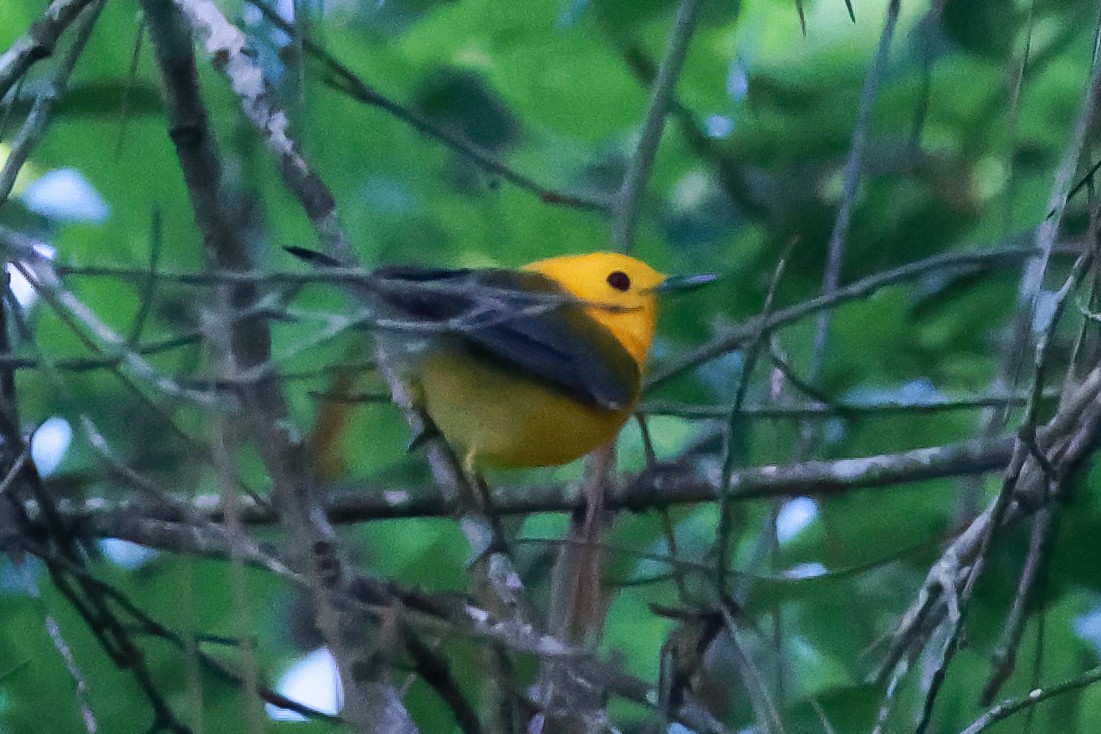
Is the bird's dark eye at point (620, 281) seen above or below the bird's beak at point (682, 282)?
above

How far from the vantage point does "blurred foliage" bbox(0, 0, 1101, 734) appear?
2.49 meters

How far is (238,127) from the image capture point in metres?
2.72

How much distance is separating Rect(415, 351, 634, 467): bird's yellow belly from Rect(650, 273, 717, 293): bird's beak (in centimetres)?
42

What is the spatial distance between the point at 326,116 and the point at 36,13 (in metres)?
0.67

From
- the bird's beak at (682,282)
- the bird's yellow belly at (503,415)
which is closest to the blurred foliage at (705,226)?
the bird's beak at (682,282)

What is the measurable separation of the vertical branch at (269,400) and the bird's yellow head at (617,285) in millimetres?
1032

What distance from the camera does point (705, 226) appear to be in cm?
A: 358

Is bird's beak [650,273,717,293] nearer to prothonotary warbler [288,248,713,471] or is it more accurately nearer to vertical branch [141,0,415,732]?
prothonotary warbler [288,248,713,471]

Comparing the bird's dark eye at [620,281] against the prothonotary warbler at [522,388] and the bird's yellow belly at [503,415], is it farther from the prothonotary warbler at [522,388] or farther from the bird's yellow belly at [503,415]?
the bird's yellow belly at [503,415]

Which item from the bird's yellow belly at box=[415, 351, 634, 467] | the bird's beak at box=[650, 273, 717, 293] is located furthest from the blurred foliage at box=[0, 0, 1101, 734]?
the bird's yellow belly at box=[415, 351, 634, 467]

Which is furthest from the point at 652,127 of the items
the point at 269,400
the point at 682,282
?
the point at 269,400

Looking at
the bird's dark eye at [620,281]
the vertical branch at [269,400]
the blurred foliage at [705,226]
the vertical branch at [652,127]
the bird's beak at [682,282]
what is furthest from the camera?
the bird's dark eye at [620,281]

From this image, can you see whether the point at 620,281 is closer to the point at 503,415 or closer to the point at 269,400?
the point at 503,415

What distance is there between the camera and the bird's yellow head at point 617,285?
10.4 feet
